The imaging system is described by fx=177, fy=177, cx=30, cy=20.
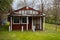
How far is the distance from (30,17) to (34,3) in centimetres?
3073

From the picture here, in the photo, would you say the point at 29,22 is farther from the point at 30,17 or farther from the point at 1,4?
the point at 1,4

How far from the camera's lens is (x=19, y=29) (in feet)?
101

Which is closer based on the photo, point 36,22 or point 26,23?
point 26,23

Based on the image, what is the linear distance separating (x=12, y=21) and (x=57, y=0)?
9.50 m

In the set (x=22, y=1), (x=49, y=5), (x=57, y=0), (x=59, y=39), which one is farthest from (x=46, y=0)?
(x=59, y=39)

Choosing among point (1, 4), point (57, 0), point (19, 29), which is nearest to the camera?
point (1, 4)

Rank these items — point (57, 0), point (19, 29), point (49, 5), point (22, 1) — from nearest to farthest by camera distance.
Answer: point (19, 29) → point (57, 0) → point (49, 5) → point (22, 1)

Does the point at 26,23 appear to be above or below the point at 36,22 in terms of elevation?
below

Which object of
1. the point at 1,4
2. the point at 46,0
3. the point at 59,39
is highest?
the point at 46,0

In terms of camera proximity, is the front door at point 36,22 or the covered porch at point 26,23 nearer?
the covered porch at point 26,23

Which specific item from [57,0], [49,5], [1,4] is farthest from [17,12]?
[49,5]

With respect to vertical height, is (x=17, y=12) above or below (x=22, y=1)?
below

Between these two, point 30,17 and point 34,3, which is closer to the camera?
point 30,17

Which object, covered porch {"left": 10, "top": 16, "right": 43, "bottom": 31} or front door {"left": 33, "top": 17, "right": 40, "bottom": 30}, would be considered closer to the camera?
covered porch {"left": 10, "top": 16, "right": 43, "bottom": 31}
